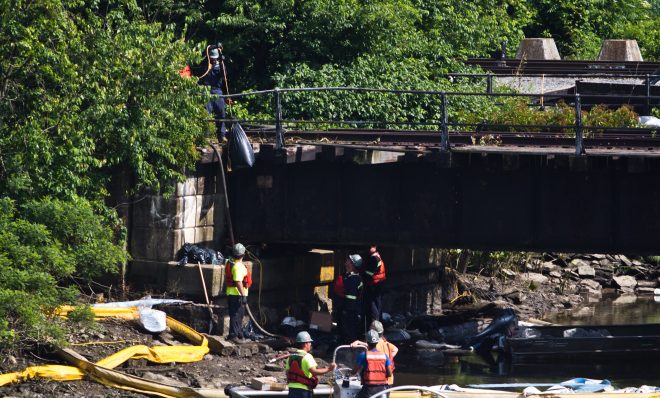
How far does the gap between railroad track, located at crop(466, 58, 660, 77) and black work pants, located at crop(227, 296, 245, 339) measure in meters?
15.2

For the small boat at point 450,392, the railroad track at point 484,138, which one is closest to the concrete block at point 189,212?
the railroad track at point 484,138

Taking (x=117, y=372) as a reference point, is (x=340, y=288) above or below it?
above

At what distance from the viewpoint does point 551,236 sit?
2295 centimetres

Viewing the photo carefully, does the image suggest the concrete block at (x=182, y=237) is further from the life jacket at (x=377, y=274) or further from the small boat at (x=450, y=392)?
the small boat at (x=450, y=392)

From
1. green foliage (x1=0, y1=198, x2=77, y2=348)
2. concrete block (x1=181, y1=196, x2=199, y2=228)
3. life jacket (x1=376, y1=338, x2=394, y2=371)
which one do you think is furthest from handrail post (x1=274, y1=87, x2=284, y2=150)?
life jacket (x1=376, y1=338, x2=394, y2=371)

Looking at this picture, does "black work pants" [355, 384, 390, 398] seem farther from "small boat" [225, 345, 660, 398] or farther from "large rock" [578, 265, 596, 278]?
"large rock" [578, 265, 596, 278]

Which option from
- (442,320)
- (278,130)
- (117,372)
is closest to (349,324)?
(278,130)

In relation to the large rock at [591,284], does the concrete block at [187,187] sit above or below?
above

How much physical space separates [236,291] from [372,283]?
3.51m

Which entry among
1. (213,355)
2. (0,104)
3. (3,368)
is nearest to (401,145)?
(213,355)

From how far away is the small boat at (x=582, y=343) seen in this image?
80.5 feet

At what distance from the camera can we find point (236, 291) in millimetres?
21781

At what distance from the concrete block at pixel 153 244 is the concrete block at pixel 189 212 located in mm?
382

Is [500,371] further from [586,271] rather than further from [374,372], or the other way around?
[586,271]
